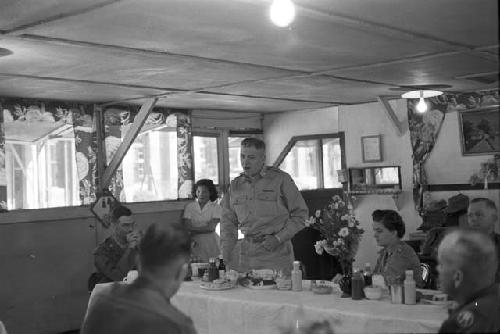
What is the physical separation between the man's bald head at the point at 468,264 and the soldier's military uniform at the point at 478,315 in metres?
0.04

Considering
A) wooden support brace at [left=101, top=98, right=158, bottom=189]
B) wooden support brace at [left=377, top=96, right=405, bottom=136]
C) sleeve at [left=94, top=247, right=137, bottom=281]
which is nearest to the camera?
sleeve at [left=94, top=247, right=137, bottom=281]

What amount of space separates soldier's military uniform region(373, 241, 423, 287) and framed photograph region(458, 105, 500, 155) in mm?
4320

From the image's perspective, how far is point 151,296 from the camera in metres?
2.35

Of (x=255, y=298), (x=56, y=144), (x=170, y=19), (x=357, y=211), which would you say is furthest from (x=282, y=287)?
(x=357, y=211)

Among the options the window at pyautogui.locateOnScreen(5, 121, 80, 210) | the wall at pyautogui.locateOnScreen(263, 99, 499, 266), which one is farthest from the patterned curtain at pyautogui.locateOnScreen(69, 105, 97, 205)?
the wall at pyautogui.locateOnScreen(263, 99, 499, 266)

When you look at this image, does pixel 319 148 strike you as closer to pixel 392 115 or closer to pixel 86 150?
pixel 392 115

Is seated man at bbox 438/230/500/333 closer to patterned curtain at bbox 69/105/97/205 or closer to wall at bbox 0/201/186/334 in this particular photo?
wall at bbox 0/201/186/334

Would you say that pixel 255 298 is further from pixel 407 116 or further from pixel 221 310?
pixel 407 116

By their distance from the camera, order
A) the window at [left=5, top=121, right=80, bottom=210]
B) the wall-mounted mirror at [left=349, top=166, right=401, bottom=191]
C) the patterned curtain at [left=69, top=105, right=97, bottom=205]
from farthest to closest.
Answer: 1. the wall-mounted mirror at [left=349, top=166, right=401, bottom=191]
2. the patterned curtain at [left=69, top=105, right=97, bottom=205]
3. the window at [left=5, top=121, right=80, bottom=210]

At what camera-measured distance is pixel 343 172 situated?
9711mm

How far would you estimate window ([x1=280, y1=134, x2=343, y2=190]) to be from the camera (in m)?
10.2

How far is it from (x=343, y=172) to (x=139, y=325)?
763cm

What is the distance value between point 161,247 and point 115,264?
13.2 feet

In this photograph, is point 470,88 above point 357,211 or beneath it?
above
